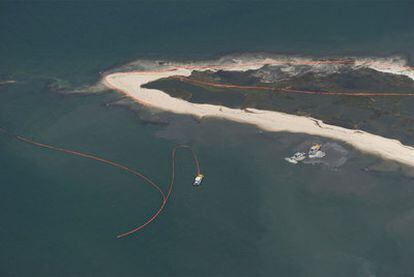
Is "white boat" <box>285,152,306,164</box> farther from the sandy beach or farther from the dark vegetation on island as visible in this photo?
the dark vegetation on island

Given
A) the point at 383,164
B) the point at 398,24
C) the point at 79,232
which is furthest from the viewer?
the point at 398,24

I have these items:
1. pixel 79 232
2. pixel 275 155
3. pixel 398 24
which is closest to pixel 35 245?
pixel 79 232

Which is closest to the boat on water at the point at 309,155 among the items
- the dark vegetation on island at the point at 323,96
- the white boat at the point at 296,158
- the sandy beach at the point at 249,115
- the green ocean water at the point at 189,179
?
the white boat at the point at 296,158

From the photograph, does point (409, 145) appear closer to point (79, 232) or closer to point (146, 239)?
point (146, 239)

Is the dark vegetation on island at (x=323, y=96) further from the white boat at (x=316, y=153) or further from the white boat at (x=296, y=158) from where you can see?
the white boat at (x=296, y=158)

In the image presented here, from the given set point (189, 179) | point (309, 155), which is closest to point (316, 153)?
point (309, 155)

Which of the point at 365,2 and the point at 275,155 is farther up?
the point at 365,2
